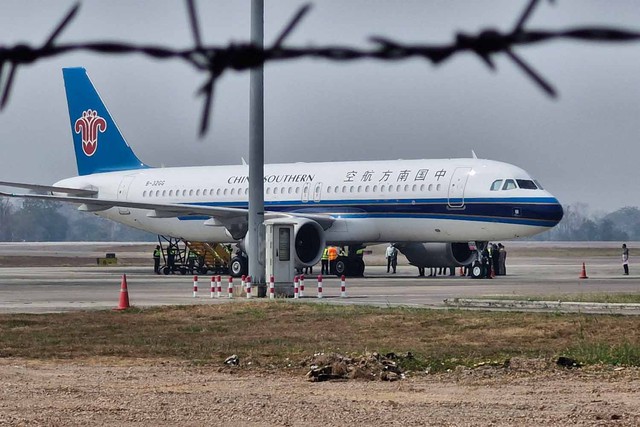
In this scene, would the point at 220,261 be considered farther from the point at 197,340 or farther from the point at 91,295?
the point at 197,340

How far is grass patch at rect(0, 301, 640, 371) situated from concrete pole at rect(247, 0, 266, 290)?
18.9ft

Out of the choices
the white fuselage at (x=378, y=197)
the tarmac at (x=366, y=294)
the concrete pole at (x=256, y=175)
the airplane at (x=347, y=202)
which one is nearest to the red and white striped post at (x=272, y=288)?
the concrete pole at (x=256, y=175)

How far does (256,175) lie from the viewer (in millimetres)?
31312

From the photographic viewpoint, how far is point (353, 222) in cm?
4619

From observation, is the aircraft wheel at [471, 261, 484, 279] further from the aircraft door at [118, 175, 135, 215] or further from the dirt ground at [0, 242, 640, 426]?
the dirt ground at [0, 242, 640, 426]

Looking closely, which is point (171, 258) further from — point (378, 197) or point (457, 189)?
point (457, 189)

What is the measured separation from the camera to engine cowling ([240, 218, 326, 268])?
43.6m

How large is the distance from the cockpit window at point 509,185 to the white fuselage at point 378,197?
10 centimetres

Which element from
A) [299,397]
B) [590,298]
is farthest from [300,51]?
[590,298]

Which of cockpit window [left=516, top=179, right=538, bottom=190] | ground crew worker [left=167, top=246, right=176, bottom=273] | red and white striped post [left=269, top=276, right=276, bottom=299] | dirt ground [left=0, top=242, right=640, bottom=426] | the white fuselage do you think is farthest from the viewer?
ground crew worker [left=167, top=246, right=176, bottom=273]

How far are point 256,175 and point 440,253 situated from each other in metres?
17.7

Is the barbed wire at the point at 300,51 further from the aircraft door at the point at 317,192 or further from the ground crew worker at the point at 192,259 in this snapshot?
the ground crew worker at the point at 192,259

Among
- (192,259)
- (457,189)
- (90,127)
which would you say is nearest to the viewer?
(90,127)

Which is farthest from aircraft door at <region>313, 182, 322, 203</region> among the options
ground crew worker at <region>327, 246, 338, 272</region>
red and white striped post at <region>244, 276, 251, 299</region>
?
red and white striped post at <region>244, 276, 251, 299</region>
